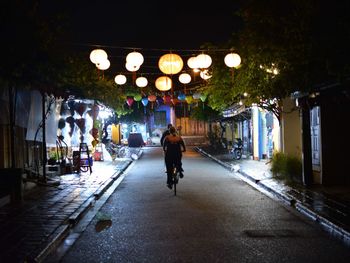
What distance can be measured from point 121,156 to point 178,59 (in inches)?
745

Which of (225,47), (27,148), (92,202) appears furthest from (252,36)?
(27,148)

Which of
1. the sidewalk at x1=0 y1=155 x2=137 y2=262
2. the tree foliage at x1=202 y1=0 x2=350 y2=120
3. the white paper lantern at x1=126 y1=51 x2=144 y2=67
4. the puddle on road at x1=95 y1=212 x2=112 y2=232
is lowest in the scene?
the puddle on road at x1=95 y1=212 x2=112 y2=232

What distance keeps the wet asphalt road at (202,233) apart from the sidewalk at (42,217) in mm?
450

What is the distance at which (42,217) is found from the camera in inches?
419

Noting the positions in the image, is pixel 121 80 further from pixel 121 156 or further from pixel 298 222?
pixel 298 222

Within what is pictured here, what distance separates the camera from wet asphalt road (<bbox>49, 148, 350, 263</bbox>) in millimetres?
7531

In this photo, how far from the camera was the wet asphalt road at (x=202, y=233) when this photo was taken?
753 cm

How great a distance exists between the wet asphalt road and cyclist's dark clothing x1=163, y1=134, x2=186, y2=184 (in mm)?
893

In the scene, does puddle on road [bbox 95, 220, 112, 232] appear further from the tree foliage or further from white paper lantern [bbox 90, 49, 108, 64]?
white paper lantern [bbox 90, 49, 108, 64]

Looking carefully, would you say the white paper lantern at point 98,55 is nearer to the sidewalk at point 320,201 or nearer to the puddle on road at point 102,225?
the sidewalk at point 320,201

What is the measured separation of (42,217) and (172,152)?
18.4 feet

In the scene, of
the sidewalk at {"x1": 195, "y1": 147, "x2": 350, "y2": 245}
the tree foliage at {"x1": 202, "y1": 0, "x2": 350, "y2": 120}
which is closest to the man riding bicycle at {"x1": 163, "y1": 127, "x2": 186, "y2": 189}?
the sidewalk at {"x1": 195, "y1": 147, "x2": 350, "y2": 245}

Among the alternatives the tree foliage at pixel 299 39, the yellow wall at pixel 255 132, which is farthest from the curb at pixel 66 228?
the yellow wall at pixel 255 132

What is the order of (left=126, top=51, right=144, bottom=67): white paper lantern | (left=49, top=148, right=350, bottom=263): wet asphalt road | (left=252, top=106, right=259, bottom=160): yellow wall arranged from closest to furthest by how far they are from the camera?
(left=49, top=148, right=350, bottom=263): wet asphalt road < (left=126, top=51, right=144, bottom=67): white paper lantern < (left=252, top=106, right=259, bottom=160): yellow wall
